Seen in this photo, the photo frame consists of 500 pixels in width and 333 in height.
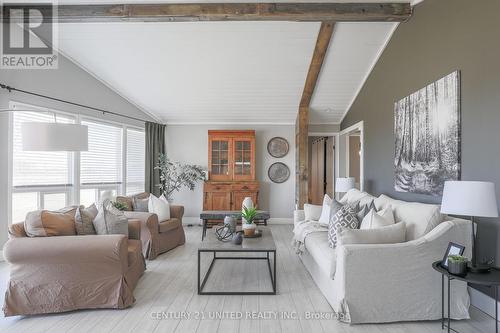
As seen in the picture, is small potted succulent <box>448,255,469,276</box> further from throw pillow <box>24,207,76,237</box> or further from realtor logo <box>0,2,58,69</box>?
realtor logo <box>0,2,58,69</box>

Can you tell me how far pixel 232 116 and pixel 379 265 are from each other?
4.79m

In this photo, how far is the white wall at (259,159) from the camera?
269 inches

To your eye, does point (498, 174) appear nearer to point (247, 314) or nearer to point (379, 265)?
point (379, 265)

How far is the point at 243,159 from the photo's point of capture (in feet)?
21.5

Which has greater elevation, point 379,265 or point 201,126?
point 201,126

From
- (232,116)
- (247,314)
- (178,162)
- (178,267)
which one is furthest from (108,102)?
(247,314)

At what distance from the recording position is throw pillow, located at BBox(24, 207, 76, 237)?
2.54 metres

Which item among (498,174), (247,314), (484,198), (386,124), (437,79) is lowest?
(247,314)

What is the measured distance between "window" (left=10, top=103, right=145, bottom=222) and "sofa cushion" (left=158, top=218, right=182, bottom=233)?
95 cm

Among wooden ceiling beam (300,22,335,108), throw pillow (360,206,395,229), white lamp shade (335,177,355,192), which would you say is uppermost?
wooden ceiling beam (300,22,335,108)

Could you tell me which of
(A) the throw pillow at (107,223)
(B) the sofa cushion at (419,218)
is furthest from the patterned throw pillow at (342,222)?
(A) the throw pillow at (107,223)

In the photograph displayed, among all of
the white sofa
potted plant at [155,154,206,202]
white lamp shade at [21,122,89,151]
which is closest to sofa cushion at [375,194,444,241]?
the white sofa

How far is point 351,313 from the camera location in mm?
2395

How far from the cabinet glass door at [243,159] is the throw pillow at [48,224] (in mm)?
3999
